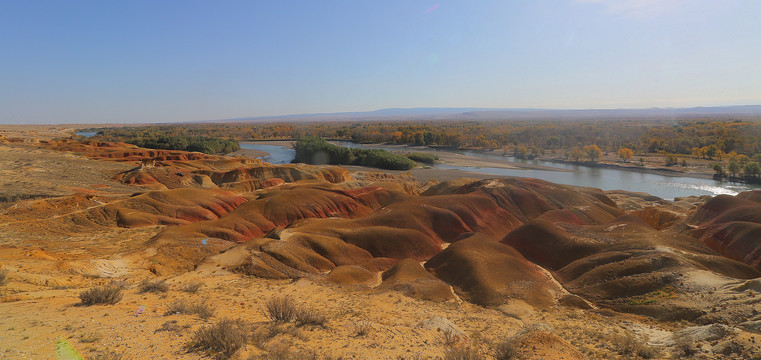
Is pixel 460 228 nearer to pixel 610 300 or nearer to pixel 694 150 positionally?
pixel 610 300

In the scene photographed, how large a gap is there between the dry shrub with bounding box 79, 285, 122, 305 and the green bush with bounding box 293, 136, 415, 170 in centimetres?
7327

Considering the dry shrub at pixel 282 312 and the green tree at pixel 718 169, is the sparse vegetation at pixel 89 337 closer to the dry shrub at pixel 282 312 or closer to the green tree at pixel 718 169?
the dry shrub at pixel 282 312

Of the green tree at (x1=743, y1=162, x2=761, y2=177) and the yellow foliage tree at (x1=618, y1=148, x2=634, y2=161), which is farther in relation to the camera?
the yellow foliage tree at (x1=618, y1=148, x2=634, y2=161)

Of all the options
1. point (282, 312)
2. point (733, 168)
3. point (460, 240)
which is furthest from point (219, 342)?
point (733, 168)

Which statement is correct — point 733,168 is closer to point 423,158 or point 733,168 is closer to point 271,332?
point 423,158

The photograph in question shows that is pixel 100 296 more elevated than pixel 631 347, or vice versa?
pixel 100 296

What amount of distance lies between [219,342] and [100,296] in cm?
537

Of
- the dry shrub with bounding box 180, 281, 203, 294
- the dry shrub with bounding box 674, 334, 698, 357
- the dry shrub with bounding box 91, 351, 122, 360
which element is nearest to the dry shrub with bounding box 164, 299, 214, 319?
the dry shrub with bounding box 91, 351, 122, 360

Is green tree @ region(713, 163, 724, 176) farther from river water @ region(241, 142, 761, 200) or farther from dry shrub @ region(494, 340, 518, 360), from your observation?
dry shrub @ region(494, 340, 518, 360)

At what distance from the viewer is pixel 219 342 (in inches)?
328

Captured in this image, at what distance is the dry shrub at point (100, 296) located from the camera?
10766 millimetres

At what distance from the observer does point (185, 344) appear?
852 centimetres

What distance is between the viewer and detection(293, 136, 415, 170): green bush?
8344 cm

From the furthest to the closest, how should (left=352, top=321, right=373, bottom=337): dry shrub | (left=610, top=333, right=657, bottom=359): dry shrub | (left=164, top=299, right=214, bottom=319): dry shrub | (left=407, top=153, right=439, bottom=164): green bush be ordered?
(left=407, top=153, right=439, bottom=164): green bush → (left=610, top=333, right=657, bottom=359): dry shrub → (left=164, top=299, right=214, bottom=319): dry shrub → (left=352, top=321, right=373, bottom=337): dry shrub
